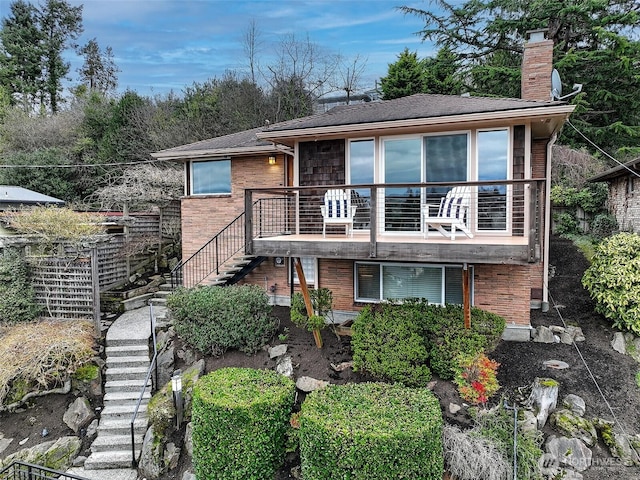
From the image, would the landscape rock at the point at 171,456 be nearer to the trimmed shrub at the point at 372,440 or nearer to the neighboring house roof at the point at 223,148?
the trimmed shrub at the point at 372,440

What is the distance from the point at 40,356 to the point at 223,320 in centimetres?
402

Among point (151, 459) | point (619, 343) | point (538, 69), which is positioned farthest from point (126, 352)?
point (538, 69)

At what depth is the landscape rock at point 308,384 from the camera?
7.23 m

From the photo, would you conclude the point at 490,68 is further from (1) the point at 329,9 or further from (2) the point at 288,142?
(2) the point at 288,142

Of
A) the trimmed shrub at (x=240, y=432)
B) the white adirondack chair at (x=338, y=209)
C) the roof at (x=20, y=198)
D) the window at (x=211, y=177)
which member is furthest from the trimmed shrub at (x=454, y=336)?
the roof at (x=20, y=198)

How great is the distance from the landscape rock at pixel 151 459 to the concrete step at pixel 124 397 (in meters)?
1.23

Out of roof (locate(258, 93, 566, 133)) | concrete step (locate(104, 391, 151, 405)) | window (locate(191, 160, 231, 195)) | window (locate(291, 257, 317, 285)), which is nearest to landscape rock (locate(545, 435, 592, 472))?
roof (locate(258, 93, 566, 133))

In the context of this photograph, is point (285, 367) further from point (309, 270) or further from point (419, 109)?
point (419, 109)

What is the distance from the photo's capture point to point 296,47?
980 inches

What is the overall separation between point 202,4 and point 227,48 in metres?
5.26

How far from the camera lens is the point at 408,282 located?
915 centimetres

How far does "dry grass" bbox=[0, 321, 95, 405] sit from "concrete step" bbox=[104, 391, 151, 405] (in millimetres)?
1083

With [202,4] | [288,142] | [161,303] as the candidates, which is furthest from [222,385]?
[202,4]

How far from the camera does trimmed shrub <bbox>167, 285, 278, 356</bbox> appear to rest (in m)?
8.38
